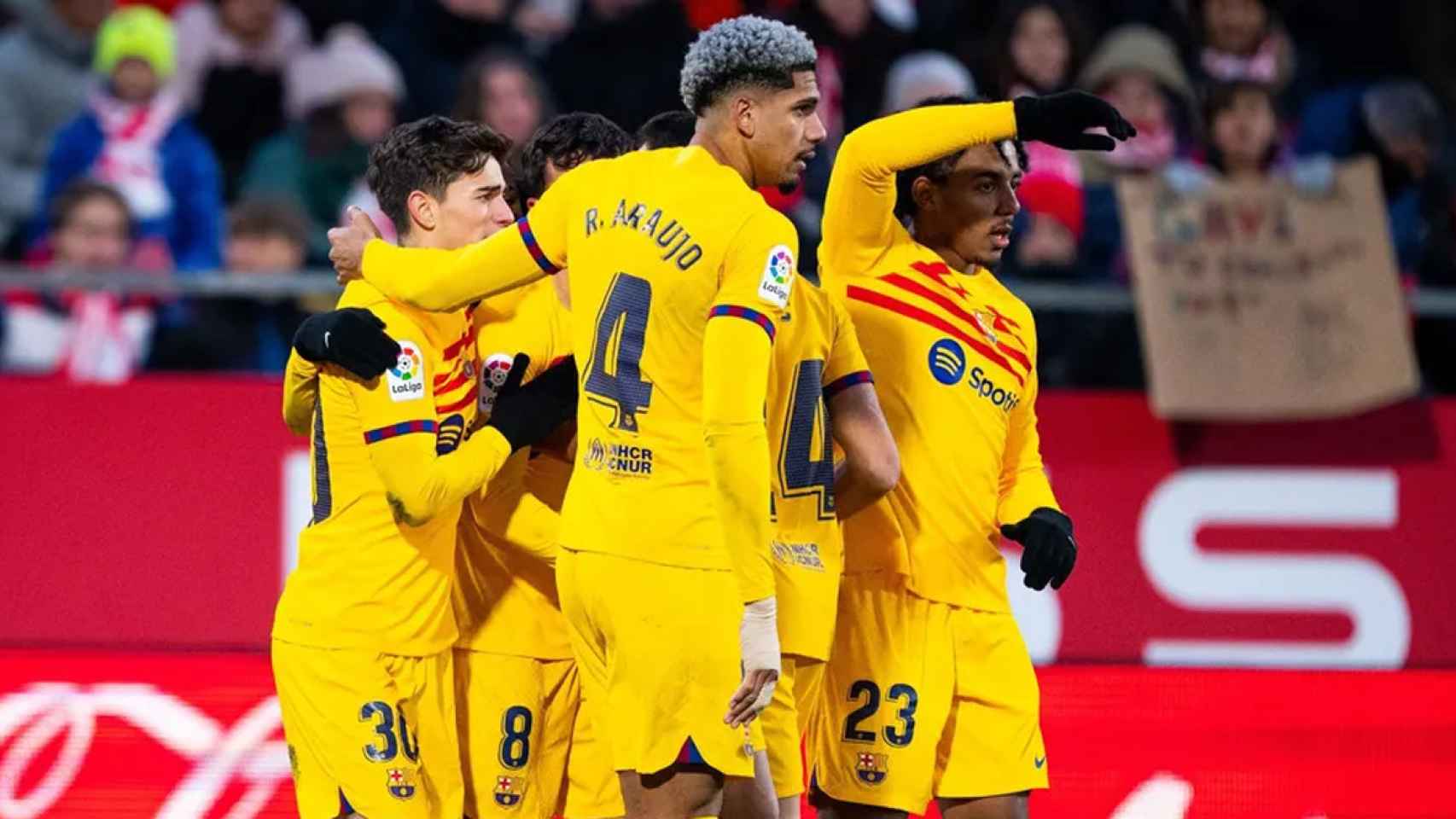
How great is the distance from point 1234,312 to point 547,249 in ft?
14.9

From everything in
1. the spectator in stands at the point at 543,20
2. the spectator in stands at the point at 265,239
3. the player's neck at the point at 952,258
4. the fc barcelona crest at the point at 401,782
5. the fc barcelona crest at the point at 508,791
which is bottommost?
the fc barcelona crest at the point at 508,791

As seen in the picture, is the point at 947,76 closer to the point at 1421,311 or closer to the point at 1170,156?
the point at 1170,156

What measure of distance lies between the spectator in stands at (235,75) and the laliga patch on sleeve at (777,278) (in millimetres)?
6848

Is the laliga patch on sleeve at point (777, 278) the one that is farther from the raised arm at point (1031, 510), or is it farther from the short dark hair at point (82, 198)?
the short dark hair at point (82, 198)

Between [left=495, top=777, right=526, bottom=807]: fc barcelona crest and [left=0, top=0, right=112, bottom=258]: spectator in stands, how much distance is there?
615 centimetres

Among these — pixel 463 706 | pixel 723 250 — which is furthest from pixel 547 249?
pixel 463 706

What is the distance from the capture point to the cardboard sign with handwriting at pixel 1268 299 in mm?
9148

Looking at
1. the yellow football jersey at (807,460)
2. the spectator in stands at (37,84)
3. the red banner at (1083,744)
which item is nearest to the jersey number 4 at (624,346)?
the yellow football jersey at (807,460)

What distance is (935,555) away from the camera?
6203mm

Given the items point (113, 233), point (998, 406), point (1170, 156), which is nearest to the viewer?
point (998, 406)

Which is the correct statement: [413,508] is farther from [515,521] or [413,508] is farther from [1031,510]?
[1031,510]

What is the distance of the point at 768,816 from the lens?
18.1 ft

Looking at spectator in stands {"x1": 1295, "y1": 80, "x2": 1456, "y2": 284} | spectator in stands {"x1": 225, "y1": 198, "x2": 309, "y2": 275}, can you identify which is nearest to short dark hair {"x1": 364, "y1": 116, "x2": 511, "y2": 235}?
spectator in stands {"x1": 225, "y1": 198, "x2": 309, "y2": 275}

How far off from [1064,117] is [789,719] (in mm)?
→ 1578
